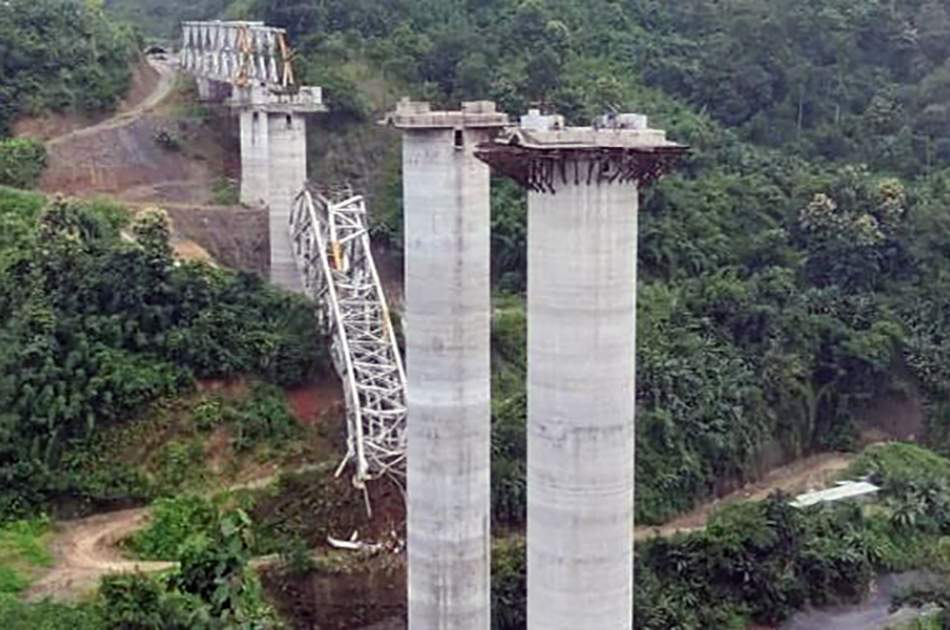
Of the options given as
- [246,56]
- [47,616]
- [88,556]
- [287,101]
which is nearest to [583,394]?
[47,616]

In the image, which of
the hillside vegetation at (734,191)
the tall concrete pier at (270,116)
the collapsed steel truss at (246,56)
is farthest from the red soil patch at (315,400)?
the collapsed steel truss at (246,56)

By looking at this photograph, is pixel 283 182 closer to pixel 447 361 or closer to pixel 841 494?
pixel 447 361

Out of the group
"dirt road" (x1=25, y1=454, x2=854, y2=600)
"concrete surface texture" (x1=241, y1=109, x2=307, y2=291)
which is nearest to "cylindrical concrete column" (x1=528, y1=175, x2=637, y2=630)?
"dirt road" (x1=25, y1=454, x2=854, y2=600)

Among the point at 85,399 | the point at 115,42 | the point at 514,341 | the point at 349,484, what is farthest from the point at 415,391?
the point at 115,42

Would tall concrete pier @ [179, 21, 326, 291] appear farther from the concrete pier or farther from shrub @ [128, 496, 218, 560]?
shrub @ [128, 496, 218, 560]

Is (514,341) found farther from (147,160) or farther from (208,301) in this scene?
(147,160)

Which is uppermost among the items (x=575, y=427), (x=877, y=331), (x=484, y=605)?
(x=575, y=427)
